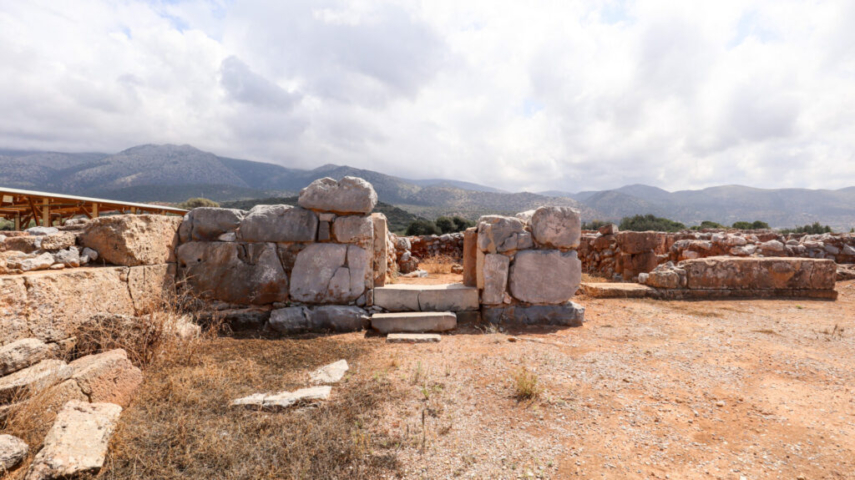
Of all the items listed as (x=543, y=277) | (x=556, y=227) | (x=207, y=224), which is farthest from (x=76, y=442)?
(x=556, y=227)

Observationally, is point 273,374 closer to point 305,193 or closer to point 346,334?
point 346,334

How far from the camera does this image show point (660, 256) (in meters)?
10.3

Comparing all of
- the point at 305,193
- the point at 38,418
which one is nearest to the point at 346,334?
the point at 305,193

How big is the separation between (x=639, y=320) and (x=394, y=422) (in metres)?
4.73

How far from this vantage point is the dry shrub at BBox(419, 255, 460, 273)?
1049cm

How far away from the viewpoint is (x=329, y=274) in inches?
208

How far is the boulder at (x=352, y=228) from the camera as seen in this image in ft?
17.5

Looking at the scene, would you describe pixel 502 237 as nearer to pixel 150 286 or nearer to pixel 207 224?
pixel 207 224

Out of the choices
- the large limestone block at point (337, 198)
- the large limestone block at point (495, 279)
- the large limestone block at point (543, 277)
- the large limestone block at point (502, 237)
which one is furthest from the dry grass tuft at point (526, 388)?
the large limestone block at point (337, 198)

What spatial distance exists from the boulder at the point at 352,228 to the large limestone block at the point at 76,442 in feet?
10.6

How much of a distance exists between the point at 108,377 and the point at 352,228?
3116 millimetres

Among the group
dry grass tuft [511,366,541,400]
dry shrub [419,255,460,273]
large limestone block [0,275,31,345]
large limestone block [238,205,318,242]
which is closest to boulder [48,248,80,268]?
large limestone block [0,275,31,345]

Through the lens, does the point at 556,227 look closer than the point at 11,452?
No

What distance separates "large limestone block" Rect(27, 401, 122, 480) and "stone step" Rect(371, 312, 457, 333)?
3.01 metres
